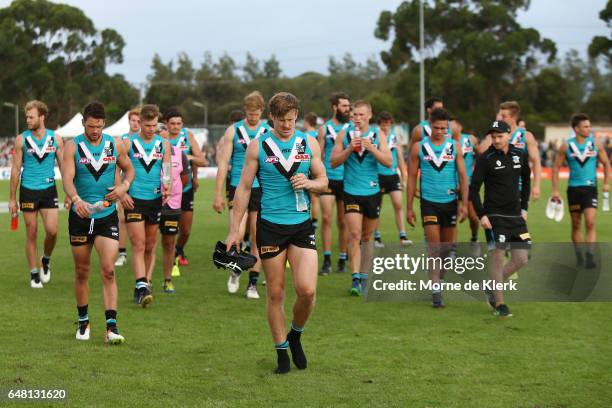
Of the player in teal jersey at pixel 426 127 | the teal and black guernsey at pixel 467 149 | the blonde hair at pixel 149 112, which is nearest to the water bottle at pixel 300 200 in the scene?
the blonde hair at pixel 149 112

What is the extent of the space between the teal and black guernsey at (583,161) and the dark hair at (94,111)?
7.45 meters

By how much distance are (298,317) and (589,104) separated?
215ft

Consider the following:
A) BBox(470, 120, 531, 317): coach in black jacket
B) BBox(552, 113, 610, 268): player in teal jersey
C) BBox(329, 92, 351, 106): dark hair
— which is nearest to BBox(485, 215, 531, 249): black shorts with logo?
BBox(470, 120, 531, 317): coach in black jacket

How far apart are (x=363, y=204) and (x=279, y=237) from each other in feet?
13.5

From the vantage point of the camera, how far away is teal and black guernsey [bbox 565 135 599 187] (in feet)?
42.2

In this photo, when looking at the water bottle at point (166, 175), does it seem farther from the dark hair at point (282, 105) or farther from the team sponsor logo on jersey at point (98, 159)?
the dark hair at point (282, 105)

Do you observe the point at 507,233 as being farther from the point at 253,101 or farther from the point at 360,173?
the point at 253,101

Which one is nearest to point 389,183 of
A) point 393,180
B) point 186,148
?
point 393,180

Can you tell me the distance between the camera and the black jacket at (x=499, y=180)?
31.6 feet

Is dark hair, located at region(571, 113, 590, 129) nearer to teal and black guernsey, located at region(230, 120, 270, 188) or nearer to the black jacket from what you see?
the black jacket

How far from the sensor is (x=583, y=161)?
1291 centimetres

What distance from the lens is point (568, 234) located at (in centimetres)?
1778

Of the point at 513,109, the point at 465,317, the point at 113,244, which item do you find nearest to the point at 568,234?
the point at 513,109

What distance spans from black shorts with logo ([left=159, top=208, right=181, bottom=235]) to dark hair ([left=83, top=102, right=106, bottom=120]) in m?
3.31
